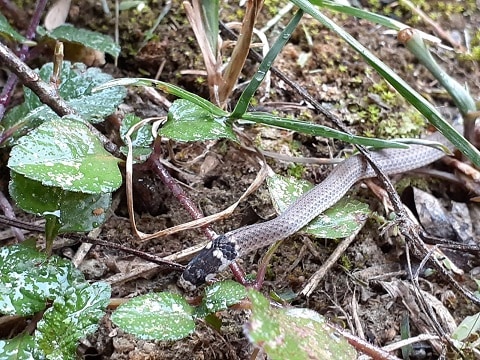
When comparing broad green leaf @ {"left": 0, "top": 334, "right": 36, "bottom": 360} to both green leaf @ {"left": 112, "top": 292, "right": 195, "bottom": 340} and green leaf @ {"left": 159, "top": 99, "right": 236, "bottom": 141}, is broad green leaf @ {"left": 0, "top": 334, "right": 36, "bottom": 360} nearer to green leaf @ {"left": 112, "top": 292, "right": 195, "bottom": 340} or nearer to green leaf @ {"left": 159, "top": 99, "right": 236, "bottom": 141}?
green leaf @ {"left": 112, "top": 292, "right": 195, "bottom": 340}

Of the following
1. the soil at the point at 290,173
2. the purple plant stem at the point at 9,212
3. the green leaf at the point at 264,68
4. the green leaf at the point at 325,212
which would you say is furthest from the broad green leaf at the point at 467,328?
the purple plant stem at the point at 9,212

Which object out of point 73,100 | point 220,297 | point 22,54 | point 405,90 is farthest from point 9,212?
point 405,90

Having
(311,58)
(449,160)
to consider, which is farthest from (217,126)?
(449,160)

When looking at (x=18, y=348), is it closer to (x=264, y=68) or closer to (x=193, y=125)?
(x=193, y=125)

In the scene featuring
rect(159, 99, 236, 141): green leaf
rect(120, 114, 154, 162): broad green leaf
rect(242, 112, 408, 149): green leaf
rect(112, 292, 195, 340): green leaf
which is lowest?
rect(112, 292, 195, 340): green leaf

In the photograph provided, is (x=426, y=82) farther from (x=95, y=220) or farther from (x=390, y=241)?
(x=95, y=220)

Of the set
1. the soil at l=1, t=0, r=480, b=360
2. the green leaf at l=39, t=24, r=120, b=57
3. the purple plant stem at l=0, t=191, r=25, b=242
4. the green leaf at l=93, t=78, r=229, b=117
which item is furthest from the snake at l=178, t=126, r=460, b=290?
the green leaf at l=39, t=24, r=120, b=57
